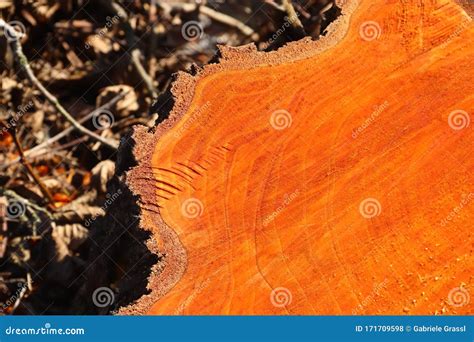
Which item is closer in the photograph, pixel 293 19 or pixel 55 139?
pixel 293 19

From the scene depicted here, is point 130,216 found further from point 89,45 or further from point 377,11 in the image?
point 89,45

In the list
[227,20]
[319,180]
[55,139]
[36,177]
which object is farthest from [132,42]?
[319,180]

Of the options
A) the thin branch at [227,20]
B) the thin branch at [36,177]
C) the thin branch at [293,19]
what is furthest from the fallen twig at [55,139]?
the thin branch at [293,19]

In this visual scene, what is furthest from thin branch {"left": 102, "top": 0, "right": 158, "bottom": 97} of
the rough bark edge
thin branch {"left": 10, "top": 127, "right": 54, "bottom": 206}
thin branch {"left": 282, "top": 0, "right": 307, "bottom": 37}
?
the rough bark edge

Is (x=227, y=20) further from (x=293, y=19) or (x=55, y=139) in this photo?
(x=55, y=139)

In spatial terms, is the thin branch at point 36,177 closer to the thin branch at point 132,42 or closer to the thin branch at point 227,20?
the thin branch at point 132,42

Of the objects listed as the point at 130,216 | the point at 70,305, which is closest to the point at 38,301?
the point at 70,305

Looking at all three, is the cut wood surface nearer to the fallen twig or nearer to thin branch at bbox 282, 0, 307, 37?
thin branch at bbox 282, 0, 307, 37

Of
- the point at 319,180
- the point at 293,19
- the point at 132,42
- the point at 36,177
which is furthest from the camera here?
the point at 132,42
